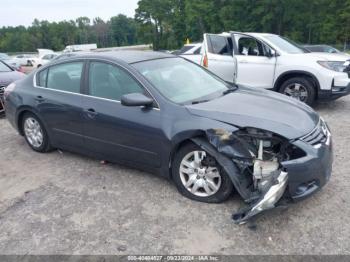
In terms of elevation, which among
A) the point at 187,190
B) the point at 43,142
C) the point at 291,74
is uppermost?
the point at 291,74

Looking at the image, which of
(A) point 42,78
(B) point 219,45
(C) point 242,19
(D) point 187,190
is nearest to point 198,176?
(D) point 187,190

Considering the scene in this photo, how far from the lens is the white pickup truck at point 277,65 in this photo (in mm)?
6789

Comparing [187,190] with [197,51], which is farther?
[197,51]

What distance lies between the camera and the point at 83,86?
4.41 meters

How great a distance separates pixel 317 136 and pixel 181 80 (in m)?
1.73

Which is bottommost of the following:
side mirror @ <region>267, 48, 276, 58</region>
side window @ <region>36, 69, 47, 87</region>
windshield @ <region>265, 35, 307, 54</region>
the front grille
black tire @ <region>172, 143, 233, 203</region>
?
black tire @ <region>172, 143, 233, 203</region>

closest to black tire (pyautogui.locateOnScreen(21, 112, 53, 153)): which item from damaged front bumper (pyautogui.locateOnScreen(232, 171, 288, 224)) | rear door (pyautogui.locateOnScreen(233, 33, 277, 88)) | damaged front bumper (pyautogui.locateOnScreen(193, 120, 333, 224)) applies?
damaged front bumper (pyautogui.locateOnScreen(193, 120, 333, 224))

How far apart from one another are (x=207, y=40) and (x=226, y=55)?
2.13ft

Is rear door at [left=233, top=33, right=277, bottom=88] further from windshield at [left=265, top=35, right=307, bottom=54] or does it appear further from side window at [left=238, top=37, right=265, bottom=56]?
windshield at [left=265, top=35, right=307, bottom=54]

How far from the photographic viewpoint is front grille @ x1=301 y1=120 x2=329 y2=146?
10.7 ft

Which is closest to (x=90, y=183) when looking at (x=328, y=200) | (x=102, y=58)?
(x=102, y=58)

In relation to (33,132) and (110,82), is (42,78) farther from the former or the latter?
(110,82)

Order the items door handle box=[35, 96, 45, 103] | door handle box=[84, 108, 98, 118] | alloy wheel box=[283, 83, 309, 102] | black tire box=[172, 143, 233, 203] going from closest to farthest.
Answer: black tire box=[172, 143, 233, 203] → door handle box=[84, 108, 98, 118] → door handle box=[35, 96, 45, 103] → alloy wheel box=[283, 83, 309, 102]

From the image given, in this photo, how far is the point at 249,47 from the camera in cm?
776
